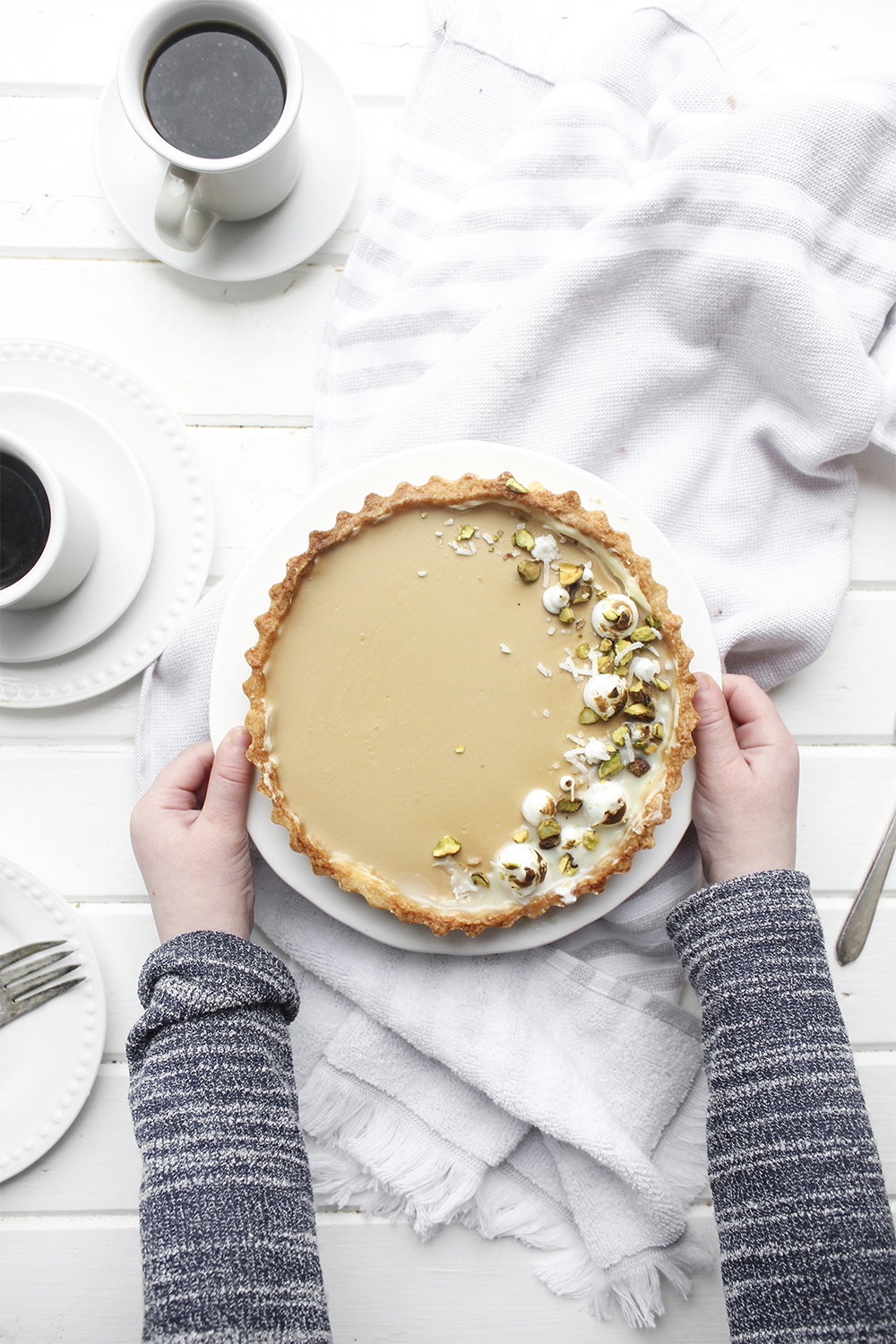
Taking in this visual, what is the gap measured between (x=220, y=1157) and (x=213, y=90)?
1.72m

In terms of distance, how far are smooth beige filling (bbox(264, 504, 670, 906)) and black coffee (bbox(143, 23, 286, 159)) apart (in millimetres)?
722

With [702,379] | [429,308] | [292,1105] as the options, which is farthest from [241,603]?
[702,379]

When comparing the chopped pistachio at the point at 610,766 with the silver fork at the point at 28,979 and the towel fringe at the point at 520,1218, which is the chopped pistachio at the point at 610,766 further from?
the silver fork at the point at 28,979

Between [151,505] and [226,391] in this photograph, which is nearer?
[151,505]

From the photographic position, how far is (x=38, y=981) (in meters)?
1.67

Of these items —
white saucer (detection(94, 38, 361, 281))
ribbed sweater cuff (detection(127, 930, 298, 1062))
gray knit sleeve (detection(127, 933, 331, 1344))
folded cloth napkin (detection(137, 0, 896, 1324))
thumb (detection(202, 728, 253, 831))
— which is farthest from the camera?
white saucer (detection(94, 38, 361, 281))

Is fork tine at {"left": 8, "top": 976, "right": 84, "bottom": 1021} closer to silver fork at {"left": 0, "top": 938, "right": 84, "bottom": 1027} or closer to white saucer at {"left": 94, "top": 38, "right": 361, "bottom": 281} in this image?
silver fork at {"left": 0, "top": 938, "right": 84, "bottom": 1027}

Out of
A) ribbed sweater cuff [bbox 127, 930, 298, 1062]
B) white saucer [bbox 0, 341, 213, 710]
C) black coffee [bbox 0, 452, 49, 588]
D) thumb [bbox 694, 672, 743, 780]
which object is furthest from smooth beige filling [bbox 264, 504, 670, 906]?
black coffee [bbox 0, 452, 49, 588]

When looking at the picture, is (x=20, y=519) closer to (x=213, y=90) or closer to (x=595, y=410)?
(x=213, y=90)

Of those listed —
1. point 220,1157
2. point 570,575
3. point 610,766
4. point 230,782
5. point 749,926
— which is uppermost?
point 570,575

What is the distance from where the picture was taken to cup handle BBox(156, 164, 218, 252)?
154cm

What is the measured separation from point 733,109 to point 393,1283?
2.28 metres

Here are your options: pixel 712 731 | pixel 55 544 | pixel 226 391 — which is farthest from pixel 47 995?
pixel 712 731

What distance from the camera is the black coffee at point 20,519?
1.52 meters
